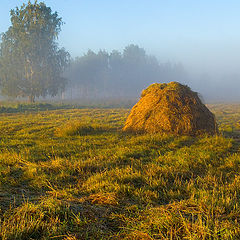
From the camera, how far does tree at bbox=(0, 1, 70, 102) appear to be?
32.2 metres

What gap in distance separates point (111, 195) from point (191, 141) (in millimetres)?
4807

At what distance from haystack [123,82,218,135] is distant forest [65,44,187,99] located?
56535 millimetres

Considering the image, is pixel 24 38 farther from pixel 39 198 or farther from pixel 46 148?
pixel 39 198

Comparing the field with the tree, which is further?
the tree

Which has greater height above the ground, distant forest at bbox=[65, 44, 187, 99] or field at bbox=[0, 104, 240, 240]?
distant forest at bbox=[65, 44, 187, 99]

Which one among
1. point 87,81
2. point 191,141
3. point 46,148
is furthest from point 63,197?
point 87,81

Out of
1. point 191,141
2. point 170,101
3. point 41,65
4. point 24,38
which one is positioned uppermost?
point 24,38

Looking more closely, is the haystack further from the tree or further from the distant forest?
the distant forest

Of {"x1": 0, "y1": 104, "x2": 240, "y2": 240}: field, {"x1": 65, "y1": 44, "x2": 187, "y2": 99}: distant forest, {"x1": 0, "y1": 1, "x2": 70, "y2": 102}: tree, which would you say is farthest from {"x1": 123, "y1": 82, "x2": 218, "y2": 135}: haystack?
{"x1": 65, "y1": 44, "x2": 187, "y2": 99}: distant forest

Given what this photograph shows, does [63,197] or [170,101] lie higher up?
[170,101]

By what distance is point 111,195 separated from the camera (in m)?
2.70

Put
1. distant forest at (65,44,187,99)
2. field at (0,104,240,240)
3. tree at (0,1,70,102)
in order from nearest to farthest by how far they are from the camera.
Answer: field at (0,104,240,240) → tree at (0,1,70,102) → distant forest at (65,44,187,99)

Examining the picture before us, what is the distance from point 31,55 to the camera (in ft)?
111

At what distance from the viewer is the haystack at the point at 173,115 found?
7562 mm
